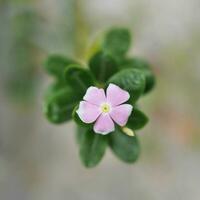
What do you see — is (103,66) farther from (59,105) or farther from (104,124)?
(104,124)

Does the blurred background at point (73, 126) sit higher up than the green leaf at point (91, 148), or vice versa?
the blurred background at point (73, 126)

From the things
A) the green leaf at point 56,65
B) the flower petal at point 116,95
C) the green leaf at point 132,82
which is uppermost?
the green leaf at point 56,65

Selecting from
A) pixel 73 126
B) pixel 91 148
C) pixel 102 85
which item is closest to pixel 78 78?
pixel 102 85

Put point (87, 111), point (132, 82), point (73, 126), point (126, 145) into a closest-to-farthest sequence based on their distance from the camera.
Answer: point (87, 111) < point (132, 82) < point (126, 145) < point (73, 126)

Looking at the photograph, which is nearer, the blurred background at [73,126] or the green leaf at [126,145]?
the green leaf at [126,145]

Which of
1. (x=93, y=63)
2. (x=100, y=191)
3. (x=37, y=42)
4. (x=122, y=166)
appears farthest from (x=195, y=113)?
(x=93, y=63)

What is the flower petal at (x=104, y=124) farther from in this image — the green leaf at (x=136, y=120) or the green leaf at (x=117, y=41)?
the green leaf at (x=117, y=41)

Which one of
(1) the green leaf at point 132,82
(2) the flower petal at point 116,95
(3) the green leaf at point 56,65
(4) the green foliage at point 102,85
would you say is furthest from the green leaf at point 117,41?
(2) the flower petal at point 116,95
